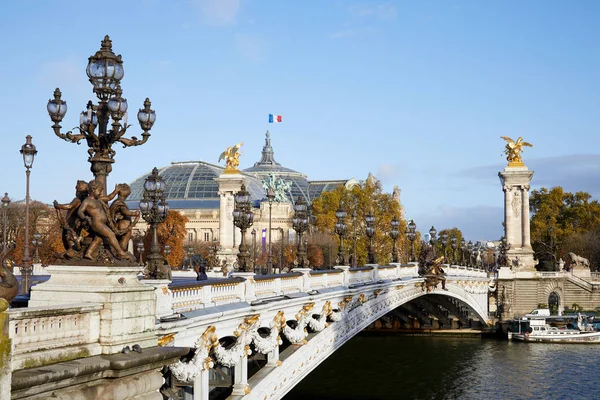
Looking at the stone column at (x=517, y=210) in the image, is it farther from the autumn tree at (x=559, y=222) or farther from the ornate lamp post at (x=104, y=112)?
the ornate lamp post at (x=104, y=112)

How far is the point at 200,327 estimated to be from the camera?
15000 millimetres

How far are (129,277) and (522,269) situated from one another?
67.7 meters

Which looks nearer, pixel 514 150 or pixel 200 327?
pixel 200 327

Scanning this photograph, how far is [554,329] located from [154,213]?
150 feet

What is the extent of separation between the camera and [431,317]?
63938 millimetres

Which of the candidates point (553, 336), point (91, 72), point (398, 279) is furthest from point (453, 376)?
point (91, 72)

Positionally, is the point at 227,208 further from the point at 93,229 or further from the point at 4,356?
the point at 4,356

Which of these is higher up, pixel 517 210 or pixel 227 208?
pixel 227 208

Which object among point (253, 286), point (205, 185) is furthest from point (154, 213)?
point (205, 185)

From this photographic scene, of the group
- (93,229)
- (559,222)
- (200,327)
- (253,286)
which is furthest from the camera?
(559,222)

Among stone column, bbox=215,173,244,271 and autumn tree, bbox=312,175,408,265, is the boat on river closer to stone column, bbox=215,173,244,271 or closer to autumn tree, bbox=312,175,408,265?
autumn tree, bbox=312,175,408,265

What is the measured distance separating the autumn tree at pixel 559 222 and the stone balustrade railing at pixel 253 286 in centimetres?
6425

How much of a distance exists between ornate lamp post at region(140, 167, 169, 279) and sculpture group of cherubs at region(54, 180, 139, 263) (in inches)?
165

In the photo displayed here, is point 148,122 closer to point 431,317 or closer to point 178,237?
point 431,317
